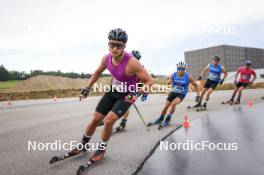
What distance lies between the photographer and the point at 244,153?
4.60 m

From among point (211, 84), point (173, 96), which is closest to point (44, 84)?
point (211, 84)

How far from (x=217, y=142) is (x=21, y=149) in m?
3.85

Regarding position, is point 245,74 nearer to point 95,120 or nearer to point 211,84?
point 211,84

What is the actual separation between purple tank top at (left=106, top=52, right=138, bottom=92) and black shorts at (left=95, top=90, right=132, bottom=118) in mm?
173

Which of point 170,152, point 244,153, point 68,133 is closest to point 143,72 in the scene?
point 170,152

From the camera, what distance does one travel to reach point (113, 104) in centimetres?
475

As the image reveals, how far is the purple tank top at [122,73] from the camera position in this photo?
4.43 metres

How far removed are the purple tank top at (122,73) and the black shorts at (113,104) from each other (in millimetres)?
173

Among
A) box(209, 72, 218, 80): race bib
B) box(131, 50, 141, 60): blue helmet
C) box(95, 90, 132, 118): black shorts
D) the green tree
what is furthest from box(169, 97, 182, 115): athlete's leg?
the green tree

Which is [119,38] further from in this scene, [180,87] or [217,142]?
[180,87]

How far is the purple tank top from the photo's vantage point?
4434 millimetres

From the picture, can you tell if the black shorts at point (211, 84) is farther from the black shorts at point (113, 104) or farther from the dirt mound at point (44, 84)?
the dirt mound at point (44, 84)

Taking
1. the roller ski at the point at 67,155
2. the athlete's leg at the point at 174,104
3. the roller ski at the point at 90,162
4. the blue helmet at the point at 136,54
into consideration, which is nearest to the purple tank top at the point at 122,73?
the roller ski at the point at 90,162

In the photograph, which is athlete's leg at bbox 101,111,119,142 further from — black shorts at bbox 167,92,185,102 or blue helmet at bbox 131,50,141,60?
black shorts at bbox 167,92,185,102
